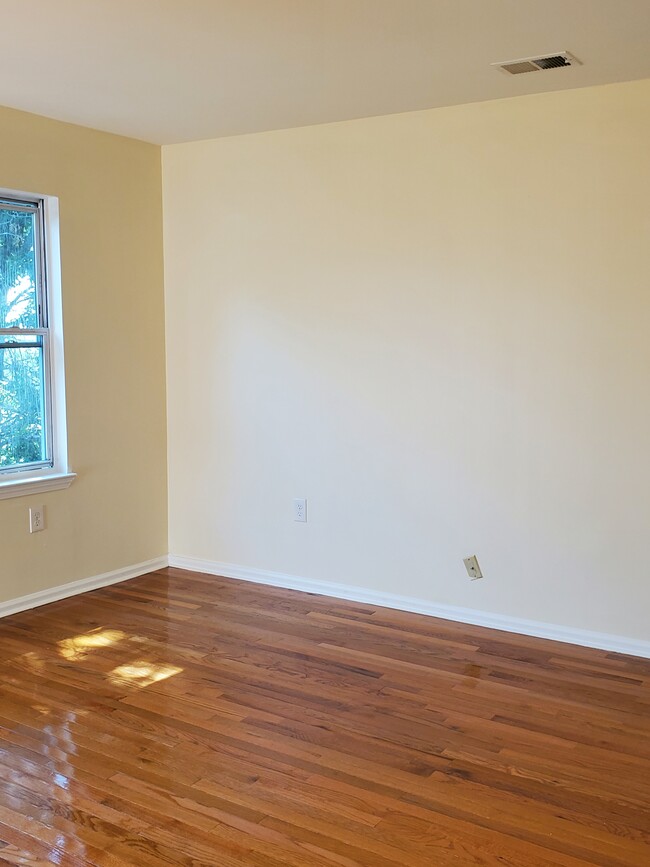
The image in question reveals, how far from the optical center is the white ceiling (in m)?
2.75

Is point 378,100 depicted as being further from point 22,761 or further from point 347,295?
point 22,761

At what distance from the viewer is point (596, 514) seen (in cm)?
373

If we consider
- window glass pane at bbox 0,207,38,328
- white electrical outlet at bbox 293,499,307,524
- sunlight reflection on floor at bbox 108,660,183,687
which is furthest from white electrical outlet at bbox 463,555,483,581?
window glass pane at bbox 0,207,38,328

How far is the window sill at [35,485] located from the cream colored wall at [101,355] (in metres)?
0.04

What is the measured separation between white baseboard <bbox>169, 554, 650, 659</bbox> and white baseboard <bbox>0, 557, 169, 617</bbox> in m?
0.18

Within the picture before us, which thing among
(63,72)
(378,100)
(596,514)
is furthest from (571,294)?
(63,72)

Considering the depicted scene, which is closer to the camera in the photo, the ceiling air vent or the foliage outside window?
the ceiling air vent

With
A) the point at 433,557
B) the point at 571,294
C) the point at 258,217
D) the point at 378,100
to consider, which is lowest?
the point at 433,557

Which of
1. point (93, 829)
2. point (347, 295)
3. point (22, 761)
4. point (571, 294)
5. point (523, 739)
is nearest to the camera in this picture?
point (93, 829)

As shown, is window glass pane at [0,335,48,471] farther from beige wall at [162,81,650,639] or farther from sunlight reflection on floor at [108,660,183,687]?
sunlight reflection on floor at [108,660,183,687]

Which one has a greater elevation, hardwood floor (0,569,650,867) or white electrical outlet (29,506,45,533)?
white electrical outlet (29,506,45,533)

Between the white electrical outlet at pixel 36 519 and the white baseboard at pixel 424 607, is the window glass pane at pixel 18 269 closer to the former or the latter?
the white electrical outlet at pixel 36 519

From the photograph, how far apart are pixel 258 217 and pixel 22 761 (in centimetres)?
286

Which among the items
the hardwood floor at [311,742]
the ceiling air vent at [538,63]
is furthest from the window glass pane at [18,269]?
the ceiling air vent at [538,63]
